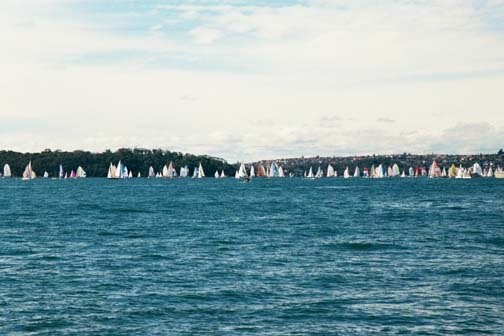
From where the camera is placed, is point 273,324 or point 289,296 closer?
point 273,324

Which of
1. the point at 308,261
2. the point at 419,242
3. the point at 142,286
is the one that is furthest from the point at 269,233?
the point at 142,286

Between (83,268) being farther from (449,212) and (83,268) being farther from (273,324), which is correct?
(449,212)

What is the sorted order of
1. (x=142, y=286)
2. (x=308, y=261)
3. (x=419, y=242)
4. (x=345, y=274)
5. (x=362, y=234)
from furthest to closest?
(x=362, y=234) < (x=419, y=242) < (x=308, y=261) < (x=345, y=274) < (x=142, y=286)

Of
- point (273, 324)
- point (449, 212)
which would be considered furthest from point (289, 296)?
point (449, 212)

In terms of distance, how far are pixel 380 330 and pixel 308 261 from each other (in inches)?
788

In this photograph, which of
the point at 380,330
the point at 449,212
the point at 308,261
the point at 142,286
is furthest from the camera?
the point at 449,212

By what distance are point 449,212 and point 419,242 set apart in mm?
46167

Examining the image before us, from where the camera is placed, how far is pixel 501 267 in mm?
48250

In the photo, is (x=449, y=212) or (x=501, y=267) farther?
(x=449, y=212)

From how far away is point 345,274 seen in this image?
4544 cm

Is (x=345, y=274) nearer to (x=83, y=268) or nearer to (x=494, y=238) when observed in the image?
Result: (x=83, y=268)

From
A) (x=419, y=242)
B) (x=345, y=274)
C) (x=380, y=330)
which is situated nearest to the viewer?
(x=380, y=330)

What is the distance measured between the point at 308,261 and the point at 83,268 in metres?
16.3

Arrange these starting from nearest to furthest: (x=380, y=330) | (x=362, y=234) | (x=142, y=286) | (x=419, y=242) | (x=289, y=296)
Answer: (x=380, y=330) < (x=289, y=296) < (x=142, y=286) < (x=419, y=242) < (x=362, y=234)
